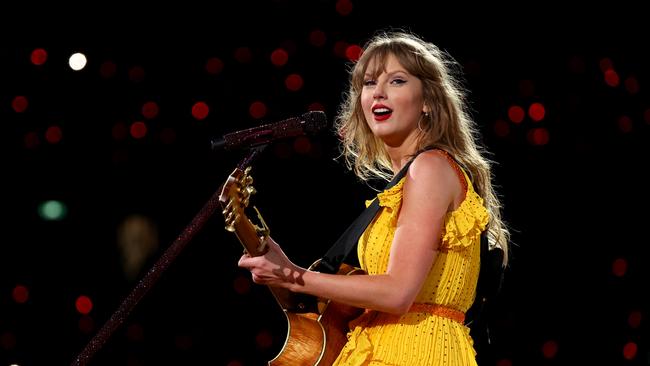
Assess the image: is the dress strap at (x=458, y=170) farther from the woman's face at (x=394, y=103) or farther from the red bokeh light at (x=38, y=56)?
the red bokeh light at (x=38, y=56)

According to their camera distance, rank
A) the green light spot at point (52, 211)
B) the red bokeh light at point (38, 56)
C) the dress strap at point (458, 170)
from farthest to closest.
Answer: the green light spot at point (52, 211), the red bokeh light at point (38, 56), the dress strap at point (458, 170)

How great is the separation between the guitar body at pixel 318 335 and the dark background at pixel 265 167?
188cm

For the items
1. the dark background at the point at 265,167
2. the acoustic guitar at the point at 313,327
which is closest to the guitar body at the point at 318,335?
the acoustic guitar at the point at 313,327

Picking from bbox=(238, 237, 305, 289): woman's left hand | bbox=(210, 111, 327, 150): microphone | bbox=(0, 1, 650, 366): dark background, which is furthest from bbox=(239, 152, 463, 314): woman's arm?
bbox=(0, 1, 650, 366): dark background

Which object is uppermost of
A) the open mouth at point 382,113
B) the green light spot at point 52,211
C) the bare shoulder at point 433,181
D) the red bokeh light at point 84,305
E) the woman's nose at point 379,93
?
the woman's nose at point 379,93

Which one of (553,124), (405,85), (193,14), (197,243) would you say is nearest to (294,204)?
(197,243)

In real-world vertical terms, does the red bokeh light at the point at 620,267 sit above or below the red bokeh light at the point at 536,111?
below

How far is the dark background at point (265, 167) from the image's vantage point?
145 inches

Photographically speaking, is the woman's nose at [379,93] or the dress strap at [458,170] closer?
the dress strap at [458,170]

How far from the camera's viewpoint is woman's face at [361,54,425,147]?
205cm

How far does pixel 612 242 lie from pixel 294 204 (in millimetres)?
1440

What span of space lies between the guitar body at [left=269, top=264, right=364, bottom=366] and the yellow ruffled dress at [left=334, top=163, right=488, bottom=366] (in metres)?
0.03

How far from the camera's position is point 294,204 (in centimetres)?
390

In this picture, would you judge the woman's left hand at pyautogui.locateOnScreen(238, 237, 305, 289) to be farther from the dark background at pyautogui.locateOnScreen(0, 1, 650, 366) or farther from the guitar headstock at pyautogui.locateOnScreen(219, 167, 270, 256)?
the dark background at pyautogui.locateOnScreen(0, 1, 650, 366)
